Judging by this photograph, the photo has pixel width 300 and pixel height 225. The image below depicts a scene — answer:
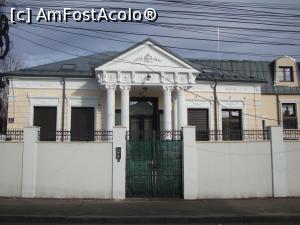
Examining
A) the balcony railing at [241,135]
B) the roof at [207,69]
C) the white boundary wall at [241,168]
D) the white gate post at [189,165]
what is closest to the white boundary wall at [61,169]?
the white gate post at [189,165]

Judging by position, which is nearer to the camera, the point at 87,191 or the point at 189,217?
the point at 189,217

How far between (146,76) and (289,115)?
10.6 meters

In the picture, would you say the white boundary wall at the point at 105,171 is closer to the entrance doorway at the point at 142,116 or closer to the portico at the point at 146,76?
the portico at the point at 146,76

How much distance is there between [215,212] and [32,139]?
7037 millimetres

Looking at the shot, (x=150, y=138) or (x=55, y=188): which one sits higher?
(x=150, y=138)

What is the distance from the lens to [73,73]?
2194 centimetres

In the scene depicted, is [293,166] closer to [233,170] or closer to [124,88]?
[233,170]

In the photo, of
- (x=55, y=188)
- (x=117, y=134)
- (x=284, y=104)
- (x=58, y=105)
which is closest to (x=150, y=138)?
(x=117, y=134)

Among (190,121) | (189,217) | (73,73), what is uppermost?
(73,73)

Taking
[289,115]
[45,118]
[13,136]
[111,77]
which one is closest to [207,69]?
[289,115]

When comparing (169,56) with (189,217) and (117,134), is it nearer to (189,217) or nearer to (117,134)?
(117,134)

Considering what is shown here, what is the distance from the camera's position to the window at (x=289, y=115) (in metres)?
25.8

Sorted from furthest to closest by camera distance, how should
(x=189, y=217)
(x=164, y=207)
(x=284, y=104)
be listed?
(x=284, y=104), (x=164, y=207), (x=189, y=217)

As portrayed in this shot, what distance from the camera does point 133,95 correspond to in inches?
890
